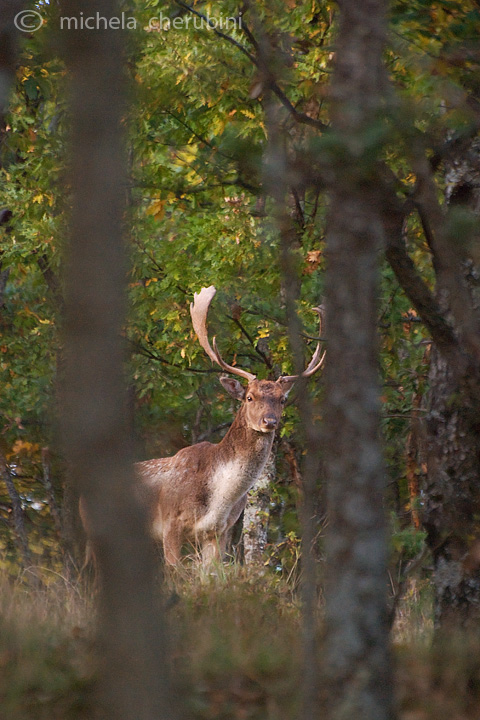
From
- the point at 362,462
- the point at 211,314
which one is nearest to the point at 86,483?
the point at 362,462

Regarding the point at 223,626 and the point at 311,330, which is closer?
the point at 223,626

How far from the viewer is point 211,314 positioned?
12.6m

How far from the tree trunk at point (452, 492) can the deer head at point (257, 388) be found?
3.71 m

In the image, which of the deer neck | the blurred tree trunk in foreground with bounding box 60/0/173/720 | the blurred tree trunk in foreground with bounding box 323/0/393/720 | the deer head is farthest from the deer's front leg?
the blurred tree trunk in foreground with bounding box 60/0/173/720

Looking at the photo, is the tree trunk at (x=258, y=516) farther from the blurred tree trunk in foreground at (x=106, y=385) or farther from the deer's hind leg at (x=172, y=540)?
the blurred tree trunk in foreground at (x=106, y=385)

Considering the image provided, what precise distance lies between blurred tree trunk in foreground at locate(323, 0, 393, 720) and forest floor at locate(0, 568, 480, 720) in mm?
454

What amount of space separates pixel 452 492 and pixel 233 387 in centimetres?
464

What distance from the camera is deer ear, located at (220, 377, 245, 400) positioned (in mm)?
10648

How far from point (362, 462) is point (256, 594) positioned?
9.30 feet

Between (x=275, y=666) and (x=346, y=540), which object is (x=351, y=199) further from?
(x=275, y=666)

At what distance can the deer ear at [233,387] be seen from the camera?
1065 cm

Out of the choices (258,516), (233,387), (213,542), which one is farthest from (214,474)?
(258,516)

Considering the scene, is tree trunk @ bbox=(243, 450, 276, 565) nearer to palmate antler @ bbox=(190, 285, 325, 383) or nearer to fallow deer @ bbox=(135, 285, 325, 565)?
fallow deer @ bbox=(135, 285, 325, 565)

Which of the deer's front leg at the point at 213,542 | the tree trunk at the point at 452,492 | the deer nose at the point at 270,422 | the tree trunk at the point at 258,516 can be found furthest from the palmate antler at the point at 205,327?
the tree trunk at the point at 452,492
